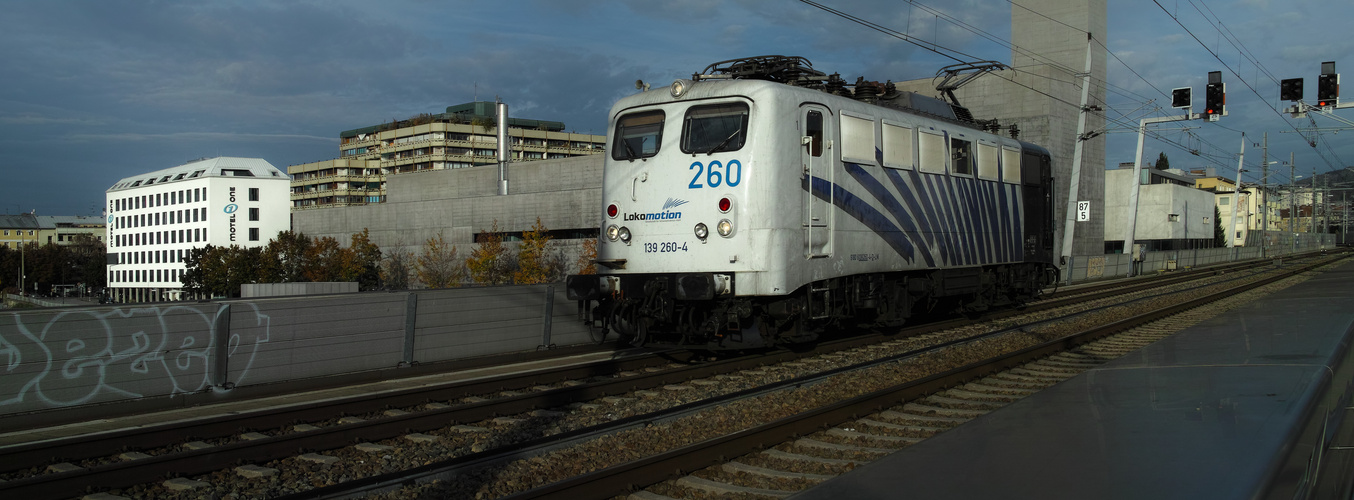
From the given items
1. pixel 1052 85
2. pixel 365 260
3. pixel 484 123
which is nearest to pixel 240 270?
pixel 365 260

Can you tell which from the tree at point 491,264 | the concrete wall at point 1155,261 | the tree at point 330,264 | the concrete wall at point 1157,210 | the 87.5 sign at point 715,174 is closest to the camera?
the 87.5 sign at point 715,174

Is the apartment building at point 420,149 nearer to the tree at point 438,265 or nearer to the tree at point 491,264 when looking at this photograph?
the tree at point 438,265

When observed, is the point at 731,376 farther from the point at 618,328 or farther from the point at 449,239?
the point at 449,239

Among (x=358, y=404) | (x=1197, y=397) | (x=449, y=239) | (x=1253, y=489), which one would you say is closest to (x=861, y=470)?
(x=1253, y=489)

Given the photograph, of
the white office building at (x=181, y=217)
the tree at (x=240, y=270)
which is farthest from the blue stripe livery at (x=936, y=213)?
the white office building at (x=181, y=217)

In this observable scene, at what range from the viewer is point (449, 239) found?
75.9m

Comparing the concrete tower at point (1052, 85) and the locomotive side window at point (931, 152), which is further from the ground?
the concrete tower at point (1052, 85)

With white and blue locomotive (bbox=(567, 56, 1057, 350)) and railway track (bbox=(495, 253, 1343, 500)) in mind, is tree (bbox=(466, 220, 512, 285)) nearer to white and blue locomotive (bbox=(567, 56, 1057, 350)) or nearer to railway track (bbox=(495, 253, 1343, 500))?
white and blue locomotive (bbox=(567, 56, 1057, 350))

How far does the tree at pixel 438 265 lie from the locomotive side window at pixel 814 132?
2392 inches

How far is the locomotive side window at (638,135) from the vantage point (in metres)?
11.6

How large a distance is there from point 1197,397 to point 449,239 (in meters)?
71.7

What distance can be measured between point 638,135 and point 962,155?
6.37 metres

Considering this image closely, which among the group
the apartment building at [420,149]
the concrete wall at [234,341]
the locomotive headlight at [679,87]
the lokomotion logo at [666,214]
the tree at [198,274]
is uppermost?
the apartment building at [420,149]

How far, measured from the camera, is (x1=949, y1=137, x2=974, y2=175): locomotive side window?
48.7 feet
